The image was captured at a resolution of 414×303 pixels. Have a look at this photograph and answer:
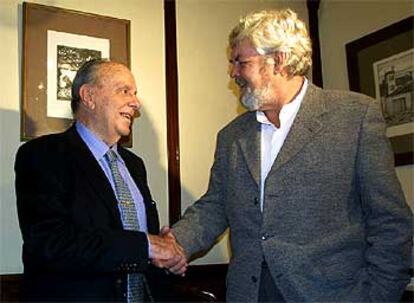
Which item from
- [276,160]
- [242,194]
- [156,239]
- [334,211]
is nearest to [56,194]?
[156,239]

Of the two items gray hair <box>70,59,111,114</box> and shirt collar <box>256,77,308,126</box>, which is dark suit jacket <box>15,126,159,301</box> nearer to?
gray hair <box>70,59,111,114</box>

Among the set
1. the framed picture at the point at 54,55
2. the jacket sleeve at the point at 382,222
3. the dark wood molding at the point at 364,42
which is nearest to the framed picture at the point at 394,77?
the dark wood molding at the point at 364,42

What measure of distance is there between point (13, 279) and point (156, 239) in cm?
72

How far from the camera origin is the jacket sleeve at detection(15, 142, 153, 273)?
1.66m

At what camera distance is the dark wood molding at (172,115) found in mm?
2547

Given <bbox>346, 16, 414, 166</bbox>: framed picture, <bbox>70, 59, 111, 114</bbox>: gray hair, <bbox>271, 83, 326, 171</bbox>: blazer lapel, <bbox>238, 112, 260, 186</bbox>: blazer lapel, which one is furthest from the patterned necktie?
<bbox>346, 16, 414, 166</bbox>: framed picture

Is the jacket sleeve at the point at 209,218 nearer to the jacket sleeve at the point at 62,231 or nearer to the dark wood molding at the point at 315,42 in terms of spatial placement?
the jacket sleeve at the point at 62,231

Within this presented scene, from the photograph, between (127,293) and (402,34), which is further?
(402,34)

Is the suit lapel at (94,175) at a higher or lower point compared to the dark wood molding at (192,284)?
higher

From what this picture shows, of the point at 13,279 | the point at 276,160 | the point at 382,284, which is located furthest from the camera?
the point at 13,279

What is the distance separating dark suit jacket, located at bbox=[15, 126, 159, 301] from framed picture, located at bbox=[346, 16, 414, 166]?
1.38 m

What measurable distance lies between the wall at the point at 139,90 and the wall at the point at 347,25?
975mm

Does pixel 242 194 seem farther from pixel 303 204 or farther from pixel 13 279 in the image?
pixel 13 279

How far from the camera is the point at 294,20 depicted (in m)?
1.84
